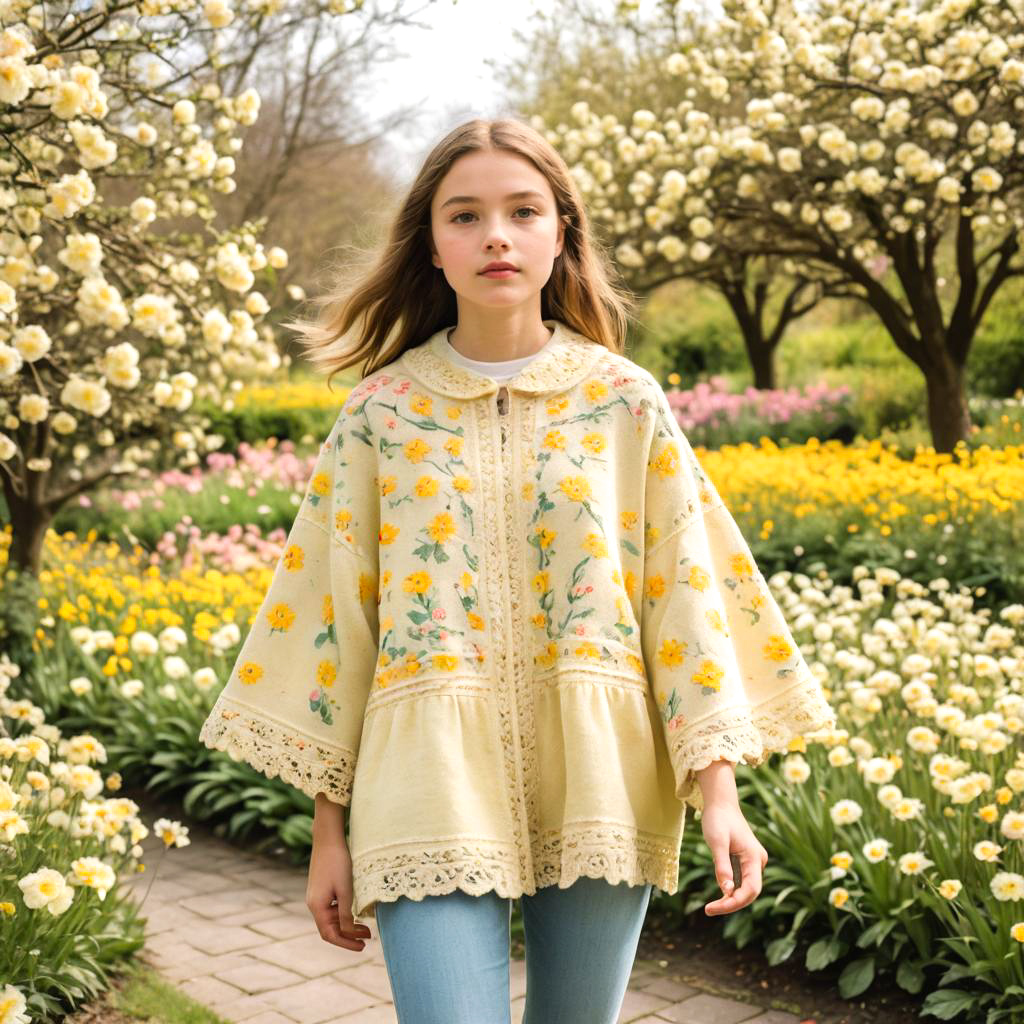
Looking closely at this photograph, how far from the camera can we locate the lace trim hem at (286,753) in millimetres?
1881

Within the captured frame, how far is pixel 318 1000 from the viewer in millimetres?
3498

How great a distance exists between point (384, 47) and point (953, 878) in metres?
10.1

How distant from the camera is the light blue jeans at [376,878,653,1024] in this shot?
167 centimetres

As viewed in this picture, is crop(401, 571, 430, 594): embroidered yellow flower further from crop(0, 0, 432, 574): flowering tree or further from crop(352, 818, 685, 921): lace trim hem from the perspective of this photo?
crop(0, 0, 432, 574): flowering tree

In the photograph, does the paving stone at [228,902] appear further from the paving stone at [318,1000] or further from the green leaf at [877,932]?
the green leaf at [877,932]

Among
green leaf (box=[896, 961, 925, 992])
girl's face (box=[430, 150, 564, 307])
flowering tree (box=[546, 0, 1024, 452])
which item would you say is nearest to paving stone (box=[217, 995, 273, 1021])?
green leaf (box=[896, 961, 925, 992])

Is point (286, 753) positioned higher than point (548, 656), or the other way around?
point (548, 656)

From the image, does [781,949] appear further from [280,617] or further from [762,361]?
[762,361]

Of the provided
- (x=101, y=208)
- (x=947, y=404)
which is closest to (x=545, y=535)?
(x=101, y=208)

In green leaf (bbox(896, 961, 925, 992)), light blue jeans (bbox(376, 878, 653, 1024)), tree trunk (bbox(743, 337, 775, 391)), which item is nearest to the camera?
light blue jeans (bbox(376, 878, 653, 1024))

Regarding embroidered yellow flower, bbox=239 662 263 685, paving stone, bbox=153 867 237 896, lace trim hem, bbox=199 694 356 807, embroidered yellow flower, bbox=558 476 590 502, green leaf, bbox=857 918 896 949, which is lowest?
paving stone, bbox=153 867 237 896

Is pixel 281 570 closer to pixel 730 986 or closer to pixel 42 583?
pixel 730 986

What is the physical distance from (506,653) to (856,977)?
78.8 inches

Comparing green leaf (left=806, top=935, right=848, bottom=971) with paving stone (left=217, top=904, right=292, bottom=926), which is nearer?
green leaf (left=806, top=935, right=848, bottom=971)
